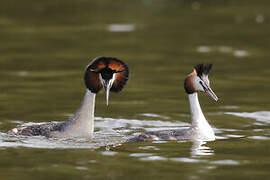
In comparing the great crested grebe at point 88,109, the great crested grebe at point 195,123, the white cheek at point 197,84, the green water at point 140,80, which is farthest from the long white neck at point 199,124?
the great crested grebe at point 88,109

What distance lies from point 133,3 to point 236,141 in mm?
21722

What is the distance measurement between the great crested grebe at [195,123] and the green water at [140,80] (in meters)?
0.22

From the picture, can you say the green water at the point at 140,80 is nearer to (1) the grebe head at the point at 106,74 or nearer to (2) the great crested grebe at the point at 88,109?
(2) the great crested grebe at the point at 88,109

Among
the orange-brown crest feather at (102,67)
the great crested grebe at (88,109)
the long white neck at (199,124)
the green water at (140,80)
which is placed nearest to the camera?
the green water at (140,80)

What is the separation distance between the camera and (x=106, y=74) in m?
15.7

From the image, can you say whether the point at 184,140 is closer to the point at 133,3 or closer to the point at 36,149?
the point at 36,149

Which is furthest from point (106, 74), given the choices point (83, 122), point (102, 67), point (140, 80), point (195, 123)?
point (140, 80)

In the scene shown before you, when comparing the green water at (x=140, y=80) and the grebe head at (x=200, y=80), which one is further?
the grebe head at (x=200, y=80)

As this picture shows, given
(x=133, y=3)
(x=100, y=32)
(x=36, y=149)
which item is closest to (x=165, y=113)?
(x=36, y=149)

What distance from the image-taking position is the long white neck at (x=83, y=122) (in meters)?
15.9

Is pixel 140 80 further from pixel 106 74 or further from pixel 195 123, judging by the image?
pixel 106 74

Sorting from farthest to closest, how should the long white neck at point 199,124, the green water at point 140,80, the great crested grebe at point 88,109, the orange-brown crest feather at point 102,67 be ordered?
the long white neck at point 199,124 → the great crested grebe at point 88,109 → the orange-brown crest feather at point 102,67 → the green water at point 140,80

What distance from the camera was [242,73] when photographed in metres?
24.4

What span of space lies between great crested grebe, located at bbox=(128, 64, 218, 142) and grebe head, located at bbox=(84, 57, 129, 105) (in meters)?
1.01
